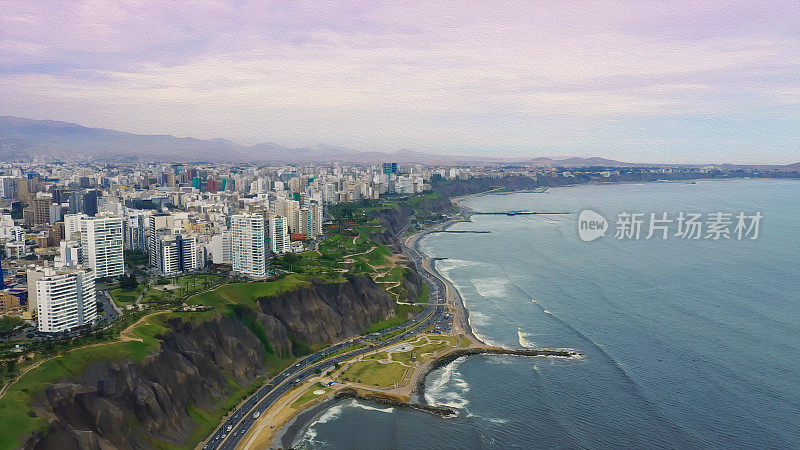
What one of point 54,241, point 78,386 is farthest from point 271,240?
point 78,386

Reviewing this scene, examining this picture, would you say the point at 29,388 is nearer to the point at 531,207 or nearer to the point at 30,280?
the point at 30,280

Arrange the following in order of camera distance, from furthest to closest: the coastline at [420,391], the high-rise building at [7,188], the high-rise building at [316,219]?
the high-rise building at [7,188] → the high-rise building at [316,219] → the coastline at [420,391]

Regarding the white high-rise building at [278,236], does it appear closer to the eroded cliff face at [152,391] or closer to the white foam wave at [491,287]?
the white foam wave at [491,287]

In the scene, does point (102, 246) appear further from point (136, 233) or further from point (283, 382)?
point (283, 382)

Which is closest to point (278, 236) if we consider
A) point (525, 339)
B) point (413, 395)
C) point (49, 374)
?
point (525, 339)

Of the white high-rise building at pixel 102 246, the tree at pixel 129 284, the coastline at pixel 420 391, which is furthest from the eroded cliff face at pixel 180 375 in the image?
the white high-rise building at pixel 102 246

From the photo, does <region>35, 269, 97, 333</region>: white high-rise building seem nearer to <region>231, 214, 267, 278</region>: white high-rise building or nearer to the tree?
the tree

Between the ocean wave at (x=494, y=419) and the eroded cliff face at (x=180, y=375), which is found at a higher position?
the eroded cliff face at (x=180, y=375)
